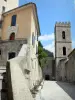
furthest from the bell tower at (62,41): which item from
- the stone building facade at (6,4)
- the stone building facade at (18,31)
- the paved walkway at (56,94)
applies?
the paved walkway at (56,94)

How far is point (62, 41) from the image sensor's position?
159 ft

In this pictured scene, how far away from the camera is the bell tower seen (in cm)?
4682

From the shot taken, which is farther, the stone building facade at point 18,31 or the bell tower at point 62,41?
the bell tower at point 62,41

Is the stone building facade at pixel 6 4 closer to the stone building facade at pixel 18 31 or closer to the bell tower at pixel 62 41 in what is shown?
the stone building facade at pixel 18 31

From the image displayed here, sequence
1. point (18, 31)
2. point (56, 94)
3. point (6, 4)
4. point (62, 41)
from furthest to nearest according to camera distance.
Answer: point (62, 41) < point (6, 4) < point (18, 31) < point (56, 94)

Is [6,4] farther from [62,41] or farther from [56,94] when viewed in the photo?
[62,41]

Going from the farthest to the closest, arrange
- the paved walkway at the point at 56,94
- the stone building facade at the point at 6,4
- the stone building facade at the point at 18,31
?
the stone building facade at the point at 6,4 → the stone building facade at the point at 18,31 → the paved walkway at the point at 56,94

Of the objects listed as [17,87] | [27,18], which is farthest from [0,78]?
[27,18]

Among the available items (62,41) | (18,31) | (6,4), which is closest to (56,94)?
(18,31)

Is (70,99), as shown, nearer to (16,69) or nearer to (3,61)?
(16,69)

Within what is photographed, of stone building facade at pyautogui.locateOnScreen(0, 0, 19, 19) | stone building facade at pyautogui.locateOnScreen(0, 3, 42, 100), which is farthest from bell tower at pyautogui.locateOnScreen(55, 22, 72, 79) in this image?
stone building facade at pyautogui.locateOnScreen(0, 3, 42, 100)

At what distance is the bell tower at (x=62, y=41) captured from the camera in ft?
154

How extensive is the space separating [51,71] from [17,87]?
47.7 meters

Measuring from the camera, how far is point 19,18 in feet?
55.9
